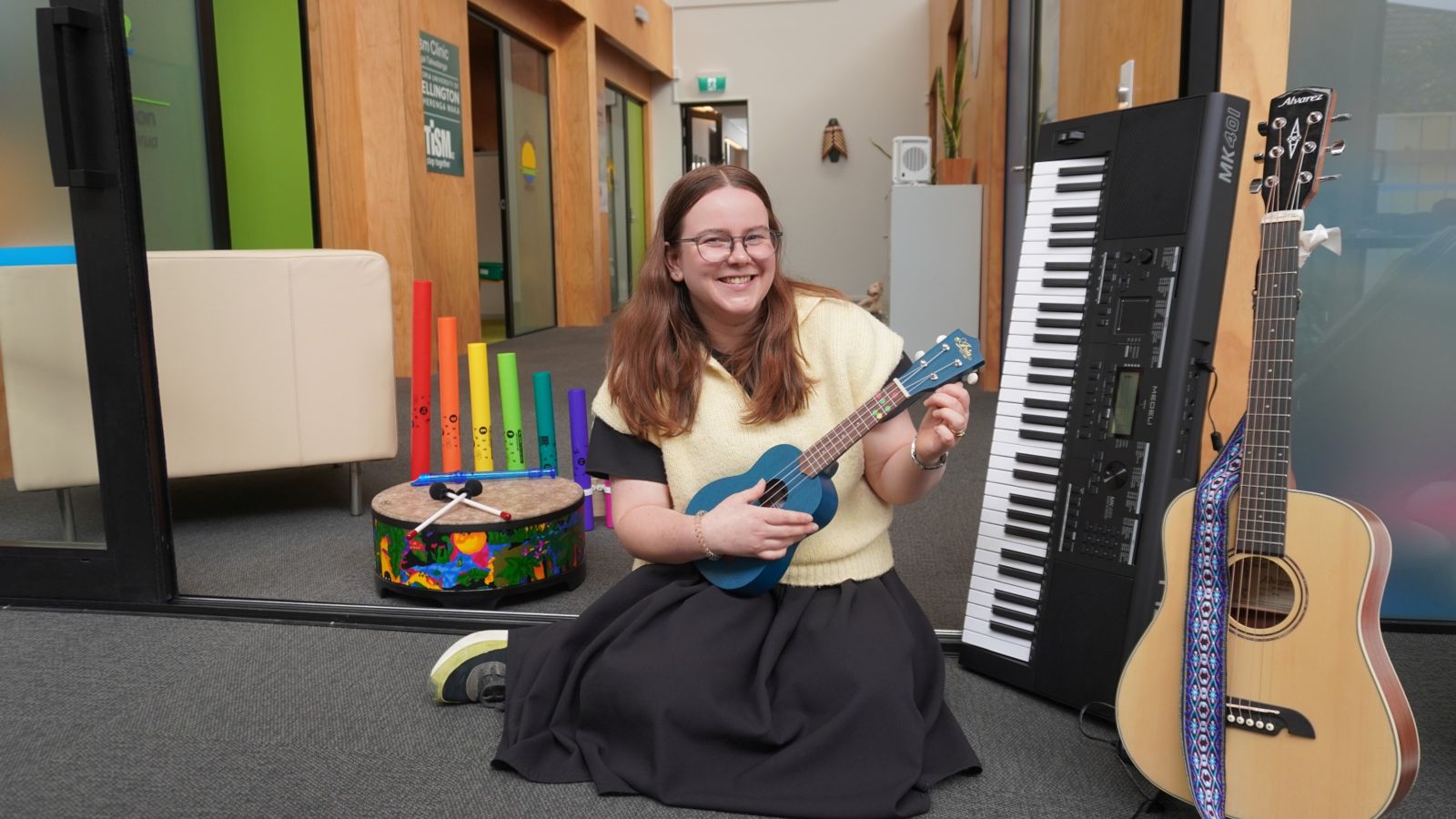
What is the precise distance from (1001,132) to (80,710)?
15.8 feet

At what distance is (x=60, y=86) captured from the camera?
7.59 feet

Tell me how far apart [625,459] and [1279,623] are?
1051mm

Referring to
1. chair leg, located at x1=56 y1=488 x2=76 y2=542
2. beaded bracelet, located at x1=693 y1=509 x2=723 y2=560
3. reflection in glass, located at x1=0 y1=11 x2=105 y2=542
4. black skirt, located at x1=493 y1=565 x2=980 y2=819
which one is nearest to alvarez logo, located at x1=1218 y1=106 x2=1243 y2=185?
black skirt, located at x1=493 y1=565 x2=980 y2=819

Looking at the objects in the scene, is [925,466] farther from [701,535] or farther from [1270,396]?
[1270,396]

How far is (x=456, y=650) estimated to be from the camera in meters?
2.06

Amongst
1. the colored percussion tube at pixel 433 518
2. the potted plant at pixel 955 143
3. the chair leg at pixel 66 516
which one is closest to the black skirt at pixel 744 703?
the colored percussion tube at pixel 433 518

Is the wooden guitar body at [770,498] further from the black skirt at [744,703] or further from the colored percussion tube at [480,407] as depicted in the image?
the colored percussion tube at [480,407]

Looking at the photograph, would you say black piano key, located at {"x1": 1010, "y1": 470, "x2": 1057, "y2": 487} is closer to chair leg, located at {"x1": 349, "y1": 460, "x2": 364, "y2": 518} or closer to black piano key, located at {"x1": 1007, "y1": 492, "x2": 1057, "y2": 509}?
black piano key, located at {"x1": 1007, "y1": 492, "x2": 1057, "y2": 509}

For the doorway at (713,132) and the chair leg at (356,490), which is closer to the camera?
the chair leg at (356,490)

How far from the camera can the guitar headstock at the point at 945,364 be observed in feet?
5.36

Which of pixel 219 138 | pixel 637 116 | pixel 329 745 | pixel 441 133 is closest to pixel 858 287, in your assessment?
pixel 637 116

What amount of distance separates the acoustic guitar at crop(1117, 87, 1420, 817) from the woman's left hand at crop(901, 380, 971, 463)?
329mm

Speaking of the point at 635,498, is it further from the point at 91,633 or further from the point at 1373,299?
the point at 1373,299

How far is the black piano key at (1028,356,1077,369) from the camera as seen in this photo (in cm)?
197
